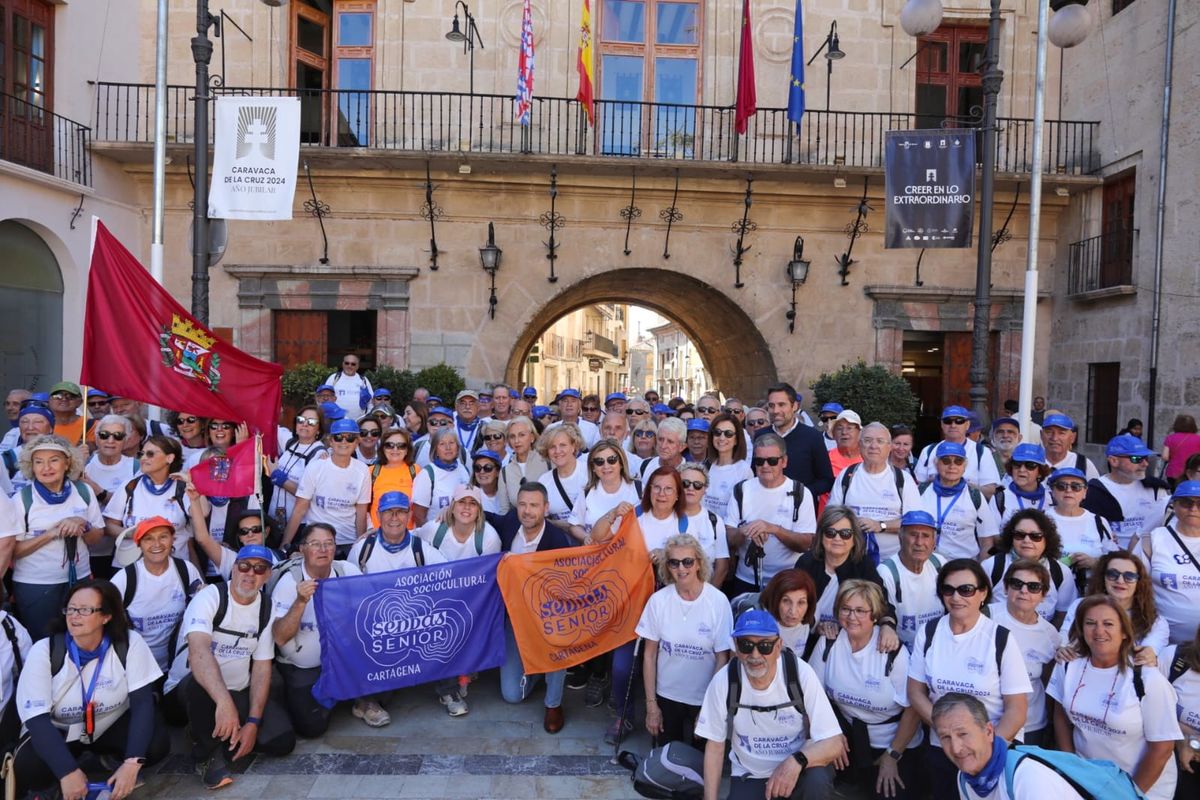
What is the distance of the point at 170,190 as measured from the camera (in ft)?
44.7

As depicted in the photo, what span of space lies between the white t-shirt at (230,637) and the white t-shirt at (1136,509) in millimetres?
5975

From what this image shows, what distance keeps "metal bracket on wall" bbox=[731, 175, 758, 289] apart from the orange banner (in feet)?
32.2

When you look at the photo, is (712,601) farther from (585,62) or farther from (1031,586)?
(585,62)

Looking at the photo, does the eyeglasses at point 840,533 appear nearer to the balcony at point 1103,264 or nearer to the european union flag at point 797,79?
the european union flag at point 797,79

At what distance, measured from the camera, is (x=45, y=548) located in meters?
4.98

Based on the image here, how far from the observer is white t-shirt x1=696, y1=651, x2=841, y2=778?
3994 mm

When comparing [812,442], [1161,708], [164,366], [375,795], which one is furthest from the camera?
[812,442]

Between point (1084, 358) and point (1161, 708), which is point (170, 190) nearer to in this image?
point (1161, 708)

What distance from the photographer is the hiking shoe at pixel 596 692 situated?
5664mm

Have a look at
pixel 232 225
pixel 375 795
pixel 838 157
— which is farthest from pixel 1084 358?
pixel 232 225

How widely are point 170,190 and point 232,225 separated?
115 cm

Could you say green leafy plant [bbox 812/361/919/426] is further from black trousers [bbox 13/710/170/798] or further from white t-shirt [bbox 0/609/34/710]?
white t-shirt [bbox 0/609/34/710]

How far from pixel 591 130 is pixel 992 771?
12.9 m

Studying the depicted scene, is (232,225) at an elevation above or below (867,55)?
below
